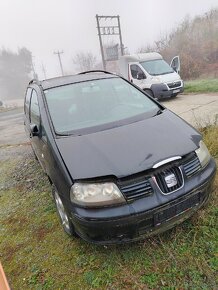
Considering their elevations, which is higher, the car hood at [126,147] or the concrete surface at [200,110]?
the car hood at [126,147]

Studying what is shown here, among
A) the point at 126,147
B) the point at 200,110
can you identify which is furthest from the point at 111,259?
the point at 200,110

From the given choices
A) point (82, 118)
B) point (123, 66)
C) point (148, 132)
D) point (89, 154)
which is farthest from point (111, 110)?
point (123, 66)

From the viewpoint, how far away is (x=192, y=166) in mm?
2363

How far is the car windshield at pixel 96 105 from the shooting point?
300 centimetres

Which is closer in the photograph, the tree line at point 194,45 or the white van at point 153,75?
the white van at point 153,75

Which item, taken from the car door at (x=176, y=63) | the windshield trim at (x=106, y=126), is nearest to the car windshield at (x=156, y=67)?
the car door at (x=176, y=63)

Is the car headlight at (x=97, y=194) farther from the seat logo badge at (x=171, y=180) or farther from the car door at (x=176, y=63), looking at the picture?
the car door at (x=176, y=63)

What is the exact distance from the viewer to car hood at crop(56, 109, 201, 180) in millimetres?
2215

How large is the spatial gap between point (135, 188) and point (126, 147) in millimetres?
449

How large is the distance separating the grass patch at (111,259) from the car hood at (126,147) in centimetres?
80

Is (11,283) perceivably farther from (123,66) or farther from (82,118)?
(123,66)

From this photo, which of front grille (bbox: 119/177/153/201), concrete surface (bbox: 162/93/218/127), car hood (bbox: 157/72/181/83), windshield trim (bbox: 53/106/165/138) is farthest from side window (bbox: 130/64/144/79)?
front grille (bbox: 119/177/153/201)

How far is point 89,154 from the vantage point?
2.40 m

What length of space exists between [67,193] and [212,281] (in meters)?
1.37
